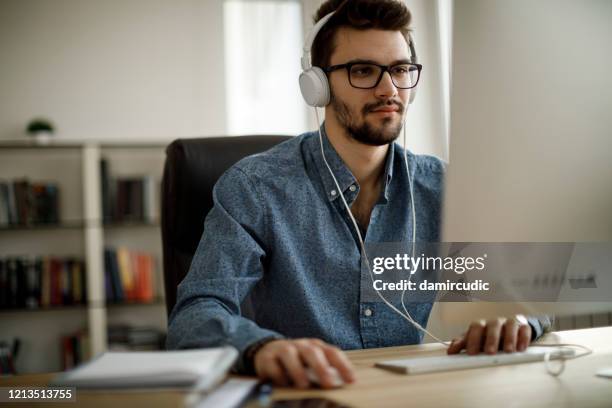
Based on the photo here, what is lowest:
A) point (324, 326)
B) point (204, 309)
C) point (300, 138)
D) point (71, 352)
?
point (71, 352)

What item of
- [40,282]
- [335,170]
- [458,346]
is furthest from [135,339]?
[458,346]

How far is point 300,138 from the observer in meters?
1.38

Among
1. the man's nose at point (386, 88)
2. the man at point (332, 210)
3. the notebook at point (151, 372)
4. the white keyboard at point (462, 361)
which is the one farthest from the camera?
the man's nose at point (386, 88)

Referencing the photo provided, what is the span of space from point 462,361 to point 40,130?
324 centimetres

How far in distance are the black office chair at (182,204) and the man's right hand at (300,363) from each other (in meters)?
0.61

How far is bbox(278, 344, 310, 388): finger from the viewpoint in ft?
2.27

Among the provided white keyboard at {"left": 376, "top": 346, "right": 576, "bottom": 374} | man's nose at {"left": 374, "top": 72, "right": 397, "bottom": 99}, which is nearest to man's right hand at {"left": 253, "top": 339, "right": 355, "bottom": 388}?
white keyboard at {"left": 376, "top": 346, "right": 576, "bottom": 374}

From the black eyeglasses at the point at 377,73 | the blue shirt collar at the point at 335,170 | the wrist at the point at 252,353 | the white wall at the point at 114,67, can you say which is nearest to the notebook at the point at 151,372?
the wrist at the point at 252,353

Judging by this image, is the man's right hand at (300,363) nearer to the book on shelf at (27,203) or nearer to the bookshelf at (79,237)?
the bookshelf at (79,237)

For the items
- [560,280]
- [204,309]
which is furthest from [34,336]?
[560,280]

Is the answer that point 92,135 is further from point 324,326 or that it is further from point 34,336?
point 324,326

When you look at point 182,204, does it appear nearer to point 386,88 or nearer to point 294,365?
point 386,88

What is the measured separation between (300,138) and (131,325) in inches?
106

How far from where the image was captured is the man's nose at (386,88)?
1238 millimetres
